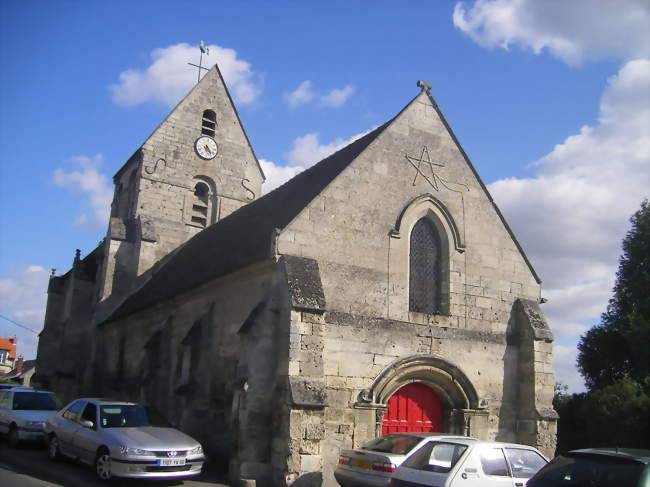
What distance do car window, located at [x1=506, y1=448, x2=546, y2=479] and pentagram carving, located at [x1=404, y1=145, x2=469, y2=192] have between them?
7.11 meters

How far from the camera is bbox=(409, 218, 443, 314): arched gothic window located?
→ 14.7m

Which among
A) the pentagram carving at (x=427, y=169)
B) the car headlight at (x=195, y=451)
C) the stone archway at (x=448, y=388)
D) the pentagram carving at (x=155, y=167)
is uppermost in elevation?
the pentagram carving at (x=155, y=167)

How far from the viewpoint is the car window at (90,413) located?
12.3m

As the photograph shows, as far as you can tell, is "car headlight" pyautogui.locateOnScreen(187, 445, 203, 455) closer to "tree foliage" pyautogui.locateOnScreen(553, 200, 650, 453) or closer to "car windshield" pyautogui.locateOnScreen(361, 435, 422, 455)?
"car windshield" pyautogui.locateOnScreen(361, 435, 422, 455)

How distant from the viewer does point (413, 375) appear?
13977 mm

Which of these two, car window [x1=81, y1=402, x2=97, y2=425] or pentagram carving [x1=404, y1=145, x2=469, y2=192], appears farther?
pentagram carving [x1=404, y1=145, x2=469, y2=192]

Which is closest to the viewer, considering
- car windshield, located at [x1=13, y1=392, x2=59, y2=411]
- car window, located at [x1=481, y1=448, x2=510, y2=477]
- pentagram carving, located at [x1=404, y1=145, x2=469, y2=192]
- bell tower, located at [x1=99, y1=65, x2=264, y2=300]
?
car window, located at [x1=481, y1=448, x2=510, y2=477]

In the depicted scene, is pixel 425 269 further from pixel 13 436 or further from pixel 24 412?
pixel 13 436

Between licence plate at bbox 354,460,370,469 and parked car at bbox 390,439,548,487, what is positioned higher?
parked car at bbox 390,439,548,487

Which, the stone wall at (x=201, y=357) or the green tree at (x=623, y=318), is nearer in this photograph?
the stone wall at (x=201, y=357)

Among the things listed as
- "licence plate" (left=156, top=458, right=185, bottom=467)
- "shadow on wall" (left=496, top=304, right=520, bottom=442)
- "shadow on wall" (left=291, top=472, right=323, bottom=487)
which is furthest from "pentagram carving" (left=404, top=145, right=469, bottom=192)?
"licence plate" (left=156, top=458, right=185, bottom=467)

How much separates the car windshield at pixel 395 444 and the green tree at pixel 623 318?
18167mm

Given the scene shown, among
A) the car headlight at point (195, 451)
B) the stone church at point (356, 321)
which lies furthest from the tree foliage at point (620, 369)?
the car headlight at point (195, 451)

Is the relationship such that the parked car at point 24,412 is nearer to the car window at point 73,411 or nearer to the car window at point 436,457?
the car window at point 73,411
